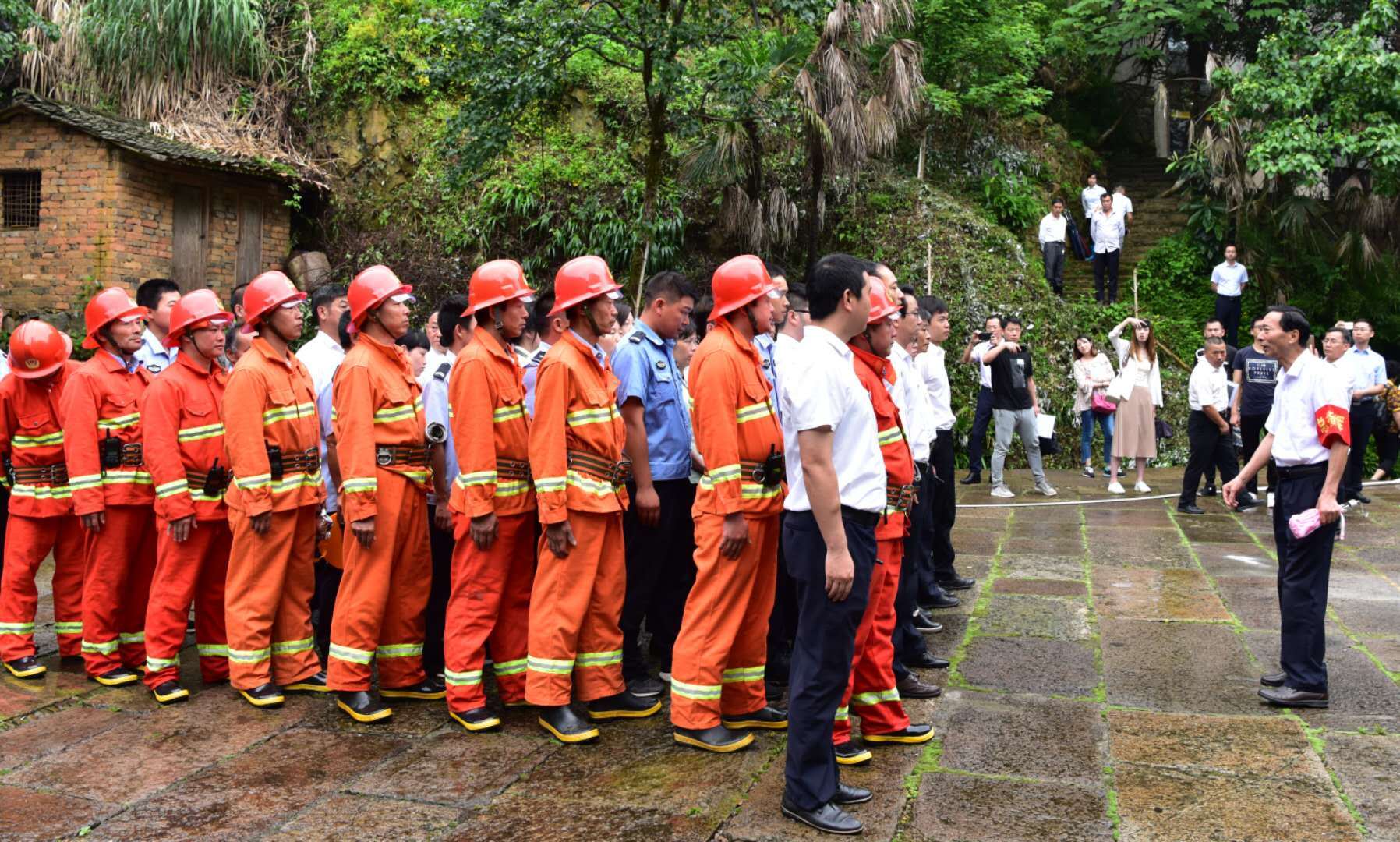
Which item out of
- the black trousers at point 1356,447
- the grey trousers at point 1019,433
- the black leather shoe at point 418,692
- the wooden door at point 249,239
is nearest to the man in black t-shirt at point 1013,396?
the grey trousers at point 1019,433

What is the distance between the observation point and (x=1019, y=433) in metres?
11.9

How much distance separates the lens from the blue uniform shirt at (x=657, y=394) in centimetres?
525

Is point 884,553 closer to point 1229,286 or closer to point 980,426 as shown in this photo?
point 980,426

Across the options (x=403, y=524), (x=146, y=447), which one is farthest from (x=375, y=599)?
(x=146, y=447)

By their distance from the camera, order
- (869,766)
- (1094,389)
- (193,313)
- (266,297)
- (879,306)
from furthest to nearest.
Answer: (1094,389) < (193,313) < (266,297) < (879,306) < (869,766)

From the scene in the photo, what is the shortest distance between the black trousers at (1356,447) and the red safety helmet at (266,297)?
379 inches

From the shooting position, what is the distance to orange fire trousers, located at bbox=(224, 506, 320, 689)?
5.24 metres

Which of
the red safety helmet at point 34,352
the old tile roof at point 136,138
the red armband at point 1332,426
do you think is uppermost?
the old tile roof at point 136,138

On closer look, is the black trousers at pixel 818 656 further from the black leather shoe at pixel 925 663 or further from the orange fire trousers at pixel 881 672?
the black leather shoe at pixel 925 663

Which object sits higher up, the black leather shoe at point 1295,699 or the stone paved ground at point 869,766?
the black leather shoe at point 1295,699

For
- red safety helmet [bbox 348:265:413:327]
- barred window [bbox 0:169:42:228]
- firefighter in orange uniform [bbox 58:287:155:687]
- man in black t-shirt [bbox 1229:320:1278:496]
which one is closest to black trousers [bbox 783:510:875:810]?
red safety helmet [bbox 348:265:413:327]

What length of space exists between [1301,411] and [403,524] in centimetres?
416

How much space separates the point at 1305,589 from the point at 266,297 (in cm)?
497

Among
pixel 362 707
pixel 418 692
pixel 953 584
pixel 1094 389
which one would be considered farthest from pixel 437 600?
pixel 1094 389
